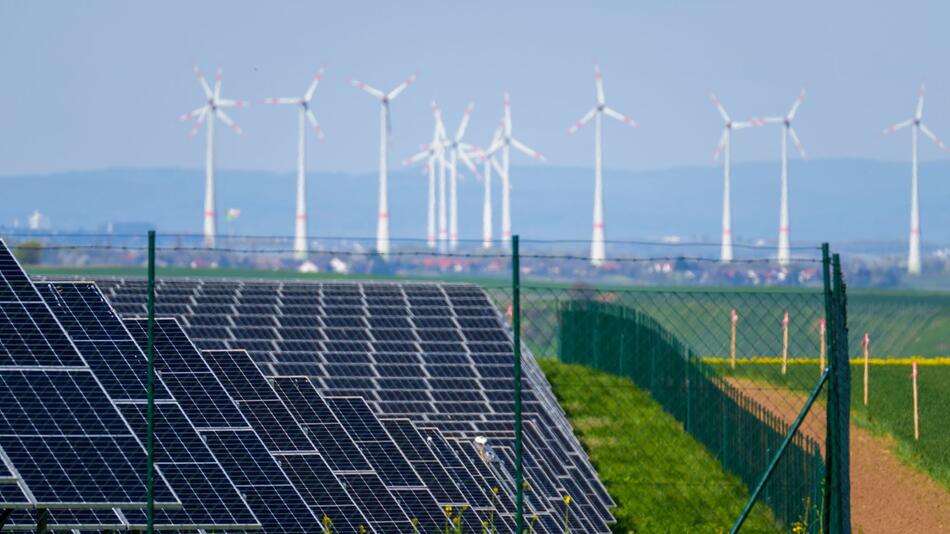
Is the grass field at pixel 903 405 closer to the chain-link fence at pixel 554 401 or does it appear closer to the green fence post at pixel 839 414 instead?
the chain-link fence at pixel 554 401

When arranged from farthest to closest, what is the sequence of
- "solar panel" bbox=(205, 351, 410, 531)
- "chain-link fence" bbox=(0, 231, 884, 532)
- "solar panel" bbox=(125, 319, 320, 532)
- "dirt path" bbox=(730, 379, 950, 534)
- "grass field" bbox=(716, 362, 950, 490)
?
"grass field" bbox=(716, 362, 950, 490)
"dirt path" bbox=(730, 379, 950, 534)
"chain-link fence" bbox=(0, 231, 884, 532)
"solar panel" bbox=(205, 351, 410, 531)
"solar panel" bbox=(125, 319, 320, 532)

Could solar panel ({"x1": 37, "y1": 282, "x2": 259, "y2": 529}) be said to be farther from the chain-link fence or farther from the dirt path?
the dirt path

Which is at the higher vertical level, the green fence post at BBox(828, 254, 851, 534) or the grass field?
the green fence post at BBox(828, 254, 851, 534)

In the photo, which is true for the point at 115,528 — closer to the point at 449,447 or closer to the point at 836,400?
the point at 836,400

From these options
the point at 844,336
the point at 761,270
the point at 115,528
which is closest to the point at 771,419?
the point at 844,336

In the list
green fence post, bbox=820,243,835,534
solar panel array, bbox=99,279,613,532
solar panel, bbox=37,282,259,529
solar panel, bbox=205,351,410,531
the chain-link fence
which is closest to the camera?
green fence post, bbox=820,243,835,534

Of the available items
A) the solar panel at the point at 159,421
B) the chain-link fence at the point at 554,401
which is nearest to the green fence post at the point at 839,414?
the solar panel at the point at 159,421

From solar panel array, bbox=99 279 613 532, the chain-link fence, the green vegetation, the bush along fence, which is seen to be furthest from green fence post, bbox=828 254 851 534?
the green vegetation
